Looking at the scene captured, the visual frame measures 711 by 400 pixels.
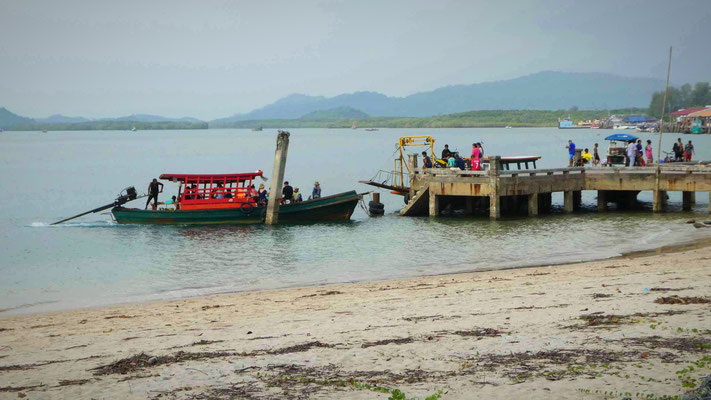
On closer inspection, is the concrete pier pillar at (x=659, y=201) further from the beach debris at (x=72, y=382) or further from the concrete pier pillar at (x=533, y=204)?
the beach debris at (x=72, y=382)

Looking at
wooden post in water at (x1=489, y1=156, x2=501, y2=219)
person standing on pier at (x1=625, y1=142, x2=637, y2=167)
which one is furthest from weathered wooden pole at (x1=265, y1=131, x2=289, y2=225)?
person standing on pier at (x1=625, y1=142, x2=637, y2=167)

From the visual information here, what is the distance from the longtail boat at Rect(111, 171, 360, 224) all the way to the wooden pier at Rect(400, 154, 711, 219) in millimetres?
3893

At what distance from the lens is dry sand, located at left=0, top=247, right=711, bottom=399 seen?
9.36 meters

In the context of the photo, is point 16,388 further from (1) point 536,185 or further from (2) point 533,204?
(2) point 533,204

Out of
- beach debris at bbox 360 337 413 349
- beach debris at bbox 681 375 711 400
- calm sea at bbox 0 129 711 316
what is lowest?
calm sea at bbox 0 129 711 316

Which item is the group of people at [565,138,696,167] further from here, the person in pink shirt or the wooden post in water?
the wooden post in water

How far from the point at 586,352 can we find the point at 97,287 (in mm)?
16657

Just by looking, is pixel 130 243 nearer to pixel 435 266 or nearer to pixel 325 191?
pixel 435 266

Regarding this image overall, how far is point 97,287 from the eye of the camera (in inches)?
871

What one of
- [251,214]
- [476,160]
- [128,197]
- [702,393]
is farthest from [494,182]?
[702,393]

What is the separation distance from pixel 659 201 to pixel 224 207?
842 inches

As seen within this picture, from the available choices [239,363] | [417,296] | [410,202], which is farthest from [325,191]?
[239,363]

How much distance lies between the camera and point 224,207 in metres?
34.3

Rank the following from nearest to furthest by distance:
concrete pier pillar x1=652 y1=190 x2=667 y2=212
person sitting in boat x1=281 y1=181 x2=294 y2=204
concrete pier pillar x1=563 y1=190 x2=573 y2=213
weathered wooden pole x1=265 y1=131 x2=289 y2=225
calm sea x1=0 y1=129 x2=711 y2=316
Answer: calm sea x1=0 y1=129 x2=711 y2=316
weathered wooden pole x1=265 y1=131 x2=289 y2=225
concrete pier pillar x1=652 y1=190 x2=667 y2=212
person sitting in boat x1=281 y1=181 x2=294 y2=204
concrete pier pillar x1=563 y1=190 x2=573 y2=213
